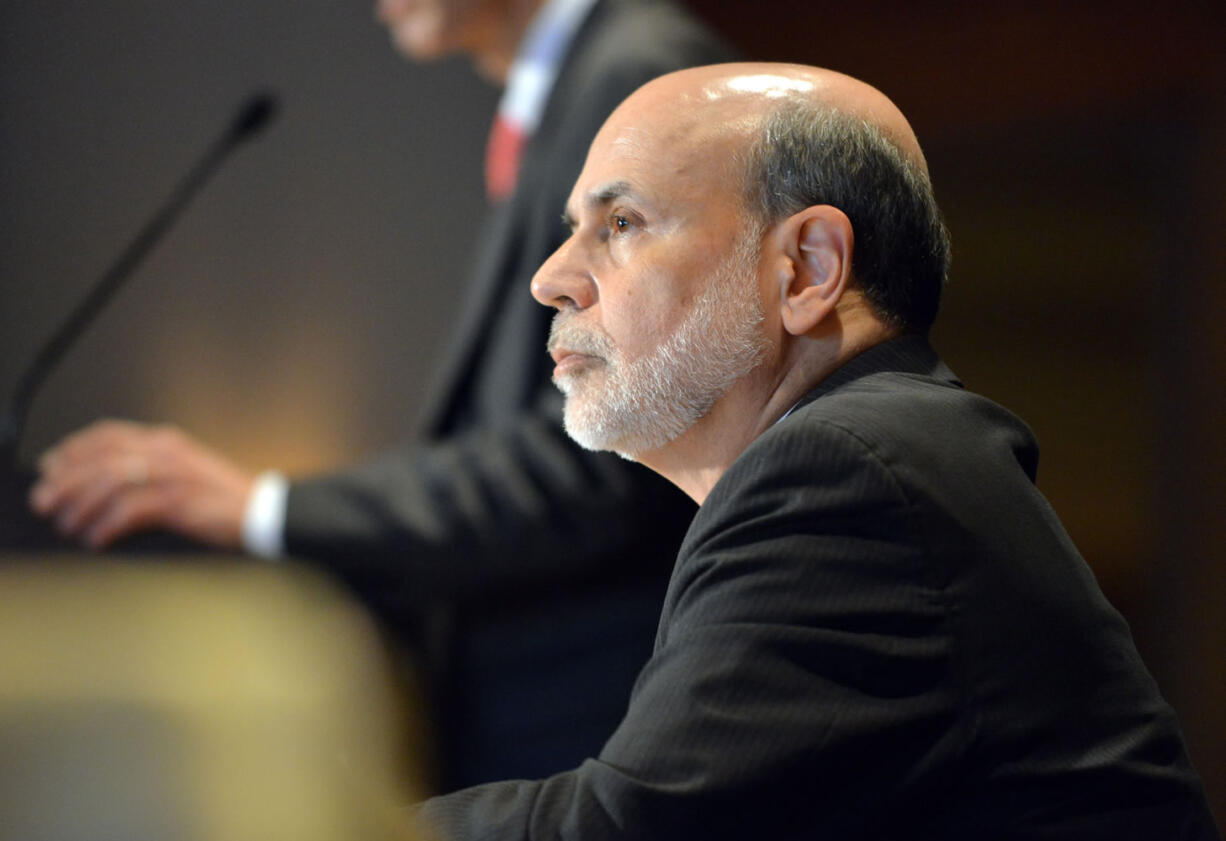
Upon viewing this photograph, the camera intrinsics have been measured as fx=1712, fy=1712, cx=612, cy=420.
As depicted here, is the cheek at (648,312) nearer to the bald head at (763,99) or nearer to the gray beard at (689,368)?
the gray beard at (689,368)

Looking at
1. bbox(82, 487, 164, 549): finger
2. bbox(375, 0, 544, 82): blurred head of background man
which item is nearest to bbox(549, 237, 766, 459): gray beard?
bbox(82, 487, 164, 549): finger

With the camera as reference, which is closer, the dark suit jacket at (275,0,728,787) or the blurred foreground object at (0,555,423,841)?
the blurred foreground object at (0,555,423,841)

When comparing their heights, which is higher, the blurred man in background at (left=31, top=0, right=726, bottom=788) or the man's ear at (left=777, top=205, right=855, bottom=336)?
the man's ear at (left=777, top=205, right=855, bottom=336)

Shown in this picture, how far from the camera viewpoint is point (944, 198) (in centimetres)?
382

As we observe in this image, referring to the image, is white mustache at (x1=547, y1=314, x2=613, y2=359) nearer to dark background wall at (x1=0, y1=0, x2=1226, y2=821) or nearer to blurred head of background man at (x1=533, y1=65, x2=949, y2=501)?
blurred head of background man at (x1=533, y1=65, x2=949, y2=501)

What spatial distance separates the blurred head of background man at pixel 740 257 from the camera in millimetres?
1254

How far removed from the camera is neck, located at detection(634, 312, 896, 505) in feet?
4.12

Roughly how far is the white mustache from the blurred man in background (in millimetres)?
656

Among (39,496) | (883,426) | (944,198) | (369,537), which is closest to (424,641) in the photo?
(369,537)

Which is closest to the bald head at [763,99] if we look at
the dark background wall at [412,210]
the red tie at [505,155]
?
the red tie at [505,155]

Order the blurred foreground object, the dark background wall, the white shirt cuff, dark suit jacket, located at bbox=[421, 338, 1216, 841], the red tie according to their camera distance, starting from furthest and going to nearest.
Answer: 1. the dark background wall
2. the red tie
3. the white shirt cuff
4. dark suit jacket, located at bbox=[421, 338, 1216, 841]
5. the blurred foreground object

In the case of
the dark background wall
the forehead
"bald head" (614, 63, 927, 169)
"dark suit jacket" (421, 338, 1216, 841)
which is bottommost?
the dark background wall

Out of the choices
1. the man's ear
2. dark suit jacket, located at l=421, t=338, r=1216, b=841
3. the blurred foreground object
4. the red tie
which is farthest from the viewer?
the red tie

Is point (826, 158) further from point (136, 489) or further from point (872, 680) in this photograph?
point (136, 489)
